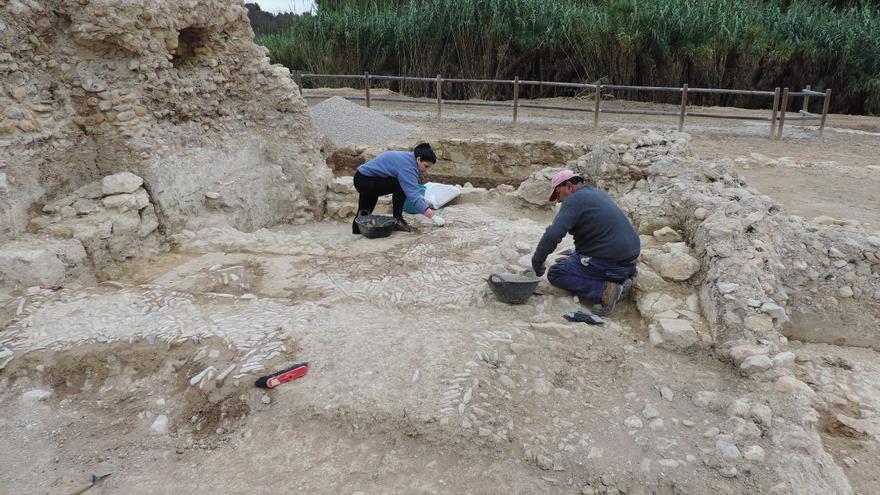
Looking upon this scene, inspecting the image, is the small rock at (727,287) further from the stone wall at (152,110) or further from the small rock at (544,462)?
the stone wall at (152,110)

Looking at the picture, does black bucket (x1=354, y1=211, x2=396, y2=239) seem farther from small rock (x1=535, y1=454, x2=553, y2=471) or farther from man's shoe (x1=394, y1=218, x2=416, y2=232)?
small rock (x1=535, y1=454, x2=553, y2=471)

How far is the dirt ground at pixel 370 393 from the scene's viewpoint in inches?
125

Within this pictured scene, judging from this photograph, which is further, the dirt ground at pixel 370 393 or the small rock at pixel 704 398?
the small rock at pixel 704 398

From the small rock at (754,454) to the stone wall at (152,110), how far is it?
16.9 feet

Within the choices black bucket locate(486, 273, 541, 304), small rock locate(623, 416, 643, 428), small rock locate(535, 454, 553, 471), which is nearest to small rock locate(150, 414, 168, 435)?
small rock locate(535, 454, 553, 471)

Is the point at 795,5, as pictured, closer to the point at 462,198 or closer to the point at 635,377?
the point at 462,198

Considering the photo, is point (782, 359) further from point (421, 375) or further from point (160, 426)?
point (160, 426)

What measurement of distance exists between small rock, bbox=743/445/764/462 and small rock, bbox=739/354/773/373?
2.28 ft

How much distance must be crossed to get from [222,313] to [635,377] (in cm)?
288

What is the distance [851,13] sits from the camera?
53.5 feet

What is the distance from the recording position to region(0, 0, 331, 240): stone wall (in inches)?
197

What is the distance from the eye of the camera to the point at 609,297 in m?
4.65

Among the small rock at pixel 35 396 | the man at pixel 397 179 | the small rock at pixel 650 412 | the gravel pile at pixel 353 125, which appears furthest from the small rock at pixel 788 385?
the gravel pile at pixel 353 125

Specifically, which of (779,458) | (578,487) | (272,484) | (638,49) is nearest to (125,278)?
(272,484)
